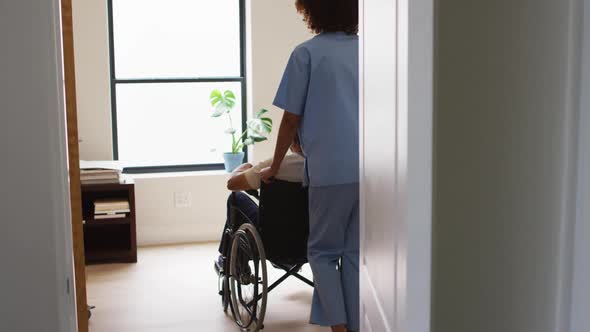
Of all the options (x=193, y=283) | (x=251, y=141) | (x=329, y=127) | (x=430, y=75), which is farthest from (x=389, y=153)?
(x=251, y=141)

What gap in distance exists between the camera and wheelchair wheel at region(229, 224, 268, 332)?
3254mm

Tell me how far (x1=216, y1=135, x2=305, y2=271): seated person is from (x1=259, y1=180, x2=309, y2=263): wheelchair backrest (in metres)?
0.04

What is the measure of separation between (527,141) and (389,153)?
288mm

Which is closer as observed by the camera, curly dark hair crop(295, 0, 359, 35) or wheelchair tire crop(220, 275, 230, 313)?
curly dark hair crop(295, 0, 359, 35)

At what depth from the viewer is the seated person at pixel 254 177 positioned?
3229 millimetres

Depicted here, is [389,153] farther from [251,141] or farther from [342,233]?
[251,141]

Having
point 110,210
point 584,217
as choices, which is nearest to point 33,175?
point 584,217

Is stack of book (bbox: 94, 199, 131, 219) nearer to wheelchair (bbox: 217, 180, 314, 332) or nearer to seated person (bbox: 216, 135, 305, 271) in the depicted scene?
seated person (bbox: 216, 135, 305, 271)

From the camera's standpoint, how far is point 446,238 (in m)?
1.22

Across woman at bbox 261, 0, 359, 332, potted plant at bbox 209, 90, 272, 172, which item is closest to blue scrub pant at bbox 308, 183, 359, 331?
woman at bbox 261, 0, 359, 332

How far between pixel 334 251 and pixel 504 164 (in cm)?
193

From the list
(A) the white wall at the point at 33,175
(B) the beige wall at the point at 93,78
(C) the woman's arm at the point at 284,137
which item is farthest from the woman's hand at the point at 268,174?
(B) the beige wall at the point at 93,78

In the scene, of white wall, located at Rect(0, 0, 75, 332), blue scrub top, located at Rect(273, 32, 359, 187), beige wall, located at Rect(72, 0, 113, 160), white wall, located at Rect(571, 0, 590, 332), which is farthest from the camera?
beige wall, located at Rect(72, 0, 113, 160)

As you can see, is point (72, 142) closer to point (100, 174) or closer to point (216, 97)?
point (100, 174)
